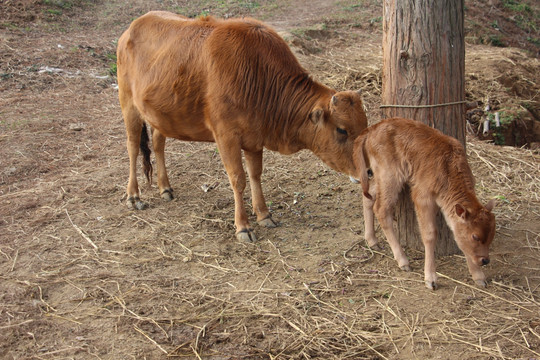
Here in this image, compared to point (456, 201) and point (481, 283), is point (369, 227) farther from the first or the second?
point (481, 283)

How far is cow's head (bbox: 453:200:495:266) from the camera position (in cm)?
433

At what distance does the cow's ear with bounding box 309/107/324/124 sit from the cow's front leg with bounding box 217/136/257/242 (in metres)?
0.84

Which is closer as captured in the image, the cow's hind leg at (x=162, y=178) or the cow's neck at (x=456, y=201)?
the cow's neck at (x=456, y=201)

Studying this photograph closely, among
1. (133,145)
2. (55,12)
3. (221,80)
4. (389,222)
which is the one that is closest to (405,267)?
(389,222)

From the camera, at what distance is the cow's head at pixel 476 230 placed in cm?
433

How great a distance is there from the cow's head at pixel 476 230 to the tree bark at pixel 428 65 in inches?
24.5

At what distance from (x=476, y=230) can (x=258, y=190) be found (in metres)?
2.61

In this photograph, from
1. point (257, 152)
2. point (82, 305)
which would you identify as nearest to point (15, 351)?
point (82, 305)

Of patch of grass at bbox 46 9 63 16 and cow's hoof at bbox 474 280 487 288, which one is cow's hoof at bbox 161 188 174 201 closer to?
cow's hoof at bbox 474 280 487 288

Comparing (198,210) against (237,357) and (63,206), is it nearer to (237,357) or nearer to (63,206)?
(63,206)

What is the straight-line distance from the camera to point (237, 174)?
579cm

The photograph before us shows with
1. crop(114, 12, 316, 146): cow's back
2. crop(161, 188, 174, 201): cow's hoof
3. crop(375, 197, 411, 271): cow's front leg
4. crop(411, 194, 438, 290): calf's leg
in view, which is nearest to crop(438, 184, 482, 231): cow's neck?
crop(411, 194, 438, 290): calf's leg

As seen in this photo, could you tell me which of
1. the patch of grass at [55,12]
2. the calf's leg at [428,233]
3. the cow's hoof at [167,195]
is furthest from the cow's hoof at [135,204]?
the patch of grass at [55,12]

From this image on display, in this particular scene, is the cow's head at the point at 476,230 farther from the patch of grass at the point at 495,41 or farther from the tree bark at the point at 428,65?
the patch of grass at the point at 495,41
